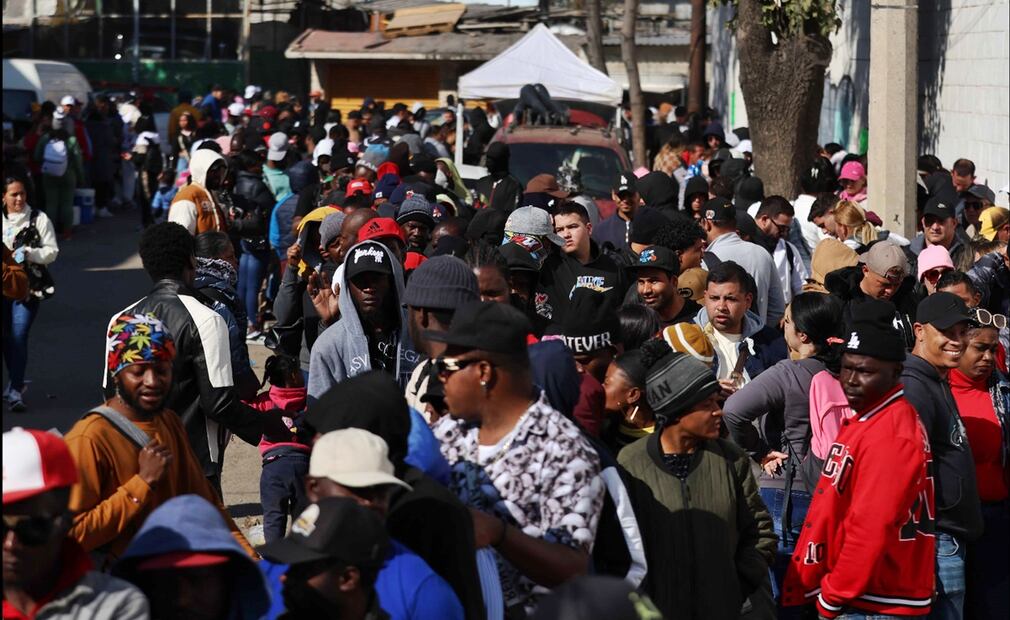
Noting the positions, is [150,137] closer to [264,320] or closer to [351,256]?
[264,320]

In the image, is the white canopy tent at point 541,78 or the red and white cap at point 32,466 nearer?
the red and white cap at point 32,466

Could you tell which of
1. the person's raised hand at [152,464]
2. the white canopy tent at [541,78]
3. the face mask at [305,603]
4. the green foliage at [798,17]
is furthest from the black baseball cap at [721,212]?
the white canopy tent at [541,78]

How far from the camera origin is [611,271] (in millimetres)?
8125

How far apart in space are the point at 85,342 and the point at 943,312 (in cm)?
958

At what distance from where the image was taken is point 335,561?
10.3 feet

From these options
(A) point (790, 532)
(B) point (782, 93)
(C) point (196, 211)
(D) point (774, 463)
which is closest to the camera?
(A) point (790, 532)

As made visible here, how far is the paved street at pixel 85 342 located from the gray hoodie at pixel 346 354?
2.69 meters

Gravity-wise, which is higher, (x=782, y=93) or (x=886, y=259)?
(x=782, y=93)

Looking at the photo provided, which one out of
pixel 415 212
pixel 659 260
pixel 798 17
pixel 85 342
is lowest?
pixel 85 342

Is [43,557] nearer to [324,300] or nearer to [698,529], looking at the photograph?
[698,529]

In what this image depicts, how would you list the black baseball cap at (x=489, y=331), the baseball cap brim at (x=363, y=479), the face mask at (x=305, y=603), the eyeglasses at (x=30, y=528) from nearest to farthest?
the eyeglasses at (x=30, y=528), the face mask at (x=305, y=603), the baseball cap brim at (x=363, y=479), the black baseball cap at (x=489, y=331)

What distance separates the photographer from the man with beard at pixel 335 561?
3.13m

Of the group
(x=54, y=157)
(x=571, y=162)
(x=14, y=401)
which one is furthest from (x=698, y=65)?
(x=14, y=401)

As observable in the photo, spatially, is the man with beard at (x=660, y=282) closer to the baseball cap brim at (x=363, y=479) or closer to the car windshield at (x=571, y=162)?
the baseball cap brim at (x=363, y=479)
